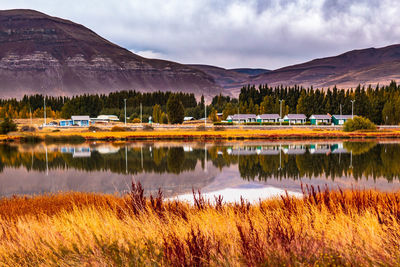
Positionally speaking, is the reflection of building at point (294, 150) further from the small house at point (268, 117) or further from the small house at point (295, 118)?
the small house at point (268, 117)

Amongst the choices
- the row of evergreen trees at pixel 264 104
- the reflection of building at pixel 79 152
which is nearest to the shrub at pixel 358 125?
the row of evergreen trees at pixel 264 104

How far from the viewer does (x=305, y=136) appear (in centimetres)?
6650

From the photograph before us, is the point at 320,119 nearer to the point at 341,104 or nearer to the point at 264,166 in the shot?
the point at 341,104

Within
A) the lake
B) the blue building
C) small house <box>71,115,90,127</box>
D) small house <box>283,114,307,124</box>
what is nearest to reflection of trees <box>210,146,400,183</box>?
the lake

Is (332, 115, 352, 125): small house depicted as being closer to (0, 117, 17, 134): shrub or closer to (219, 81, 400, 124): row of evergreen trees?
(219, 81, 400, 124): row of evergreen trees

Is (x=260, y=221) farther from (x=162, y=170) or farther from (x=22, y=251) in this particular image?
(x=162, y=170)

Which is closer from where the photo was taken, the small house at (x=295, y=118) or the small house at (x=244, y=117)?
the small house at (x=295, y=118)

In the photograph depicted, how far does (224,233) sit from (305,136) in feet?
206

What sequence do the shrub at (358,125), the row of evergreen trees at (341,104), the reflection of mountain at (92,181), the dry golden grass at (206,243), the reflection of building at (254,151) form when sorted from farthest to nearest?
the row of evergreen trees at (341,104)
the shrub at (358,125)
the reflection of building at (254,151)
the reflection of mountain at (92,181)
the dry golden grass at (206,243)

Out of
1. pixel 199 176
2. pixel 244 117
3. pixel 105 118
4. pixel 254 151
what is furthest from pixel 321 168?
pixel 105 118

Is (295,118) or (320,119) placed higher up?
(295,118)

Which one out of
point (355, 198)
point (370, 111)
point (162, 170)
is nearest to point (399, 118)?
point (370, 111)

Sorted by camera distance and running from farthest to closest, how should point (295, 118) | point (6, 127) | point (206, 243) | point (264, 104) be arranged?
point (264, 104), point (295, 118), point (6, 127), point (206, 243)

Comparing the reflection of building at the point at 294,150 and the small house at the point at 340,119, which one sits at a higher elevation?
the small house at the point at 340,119
